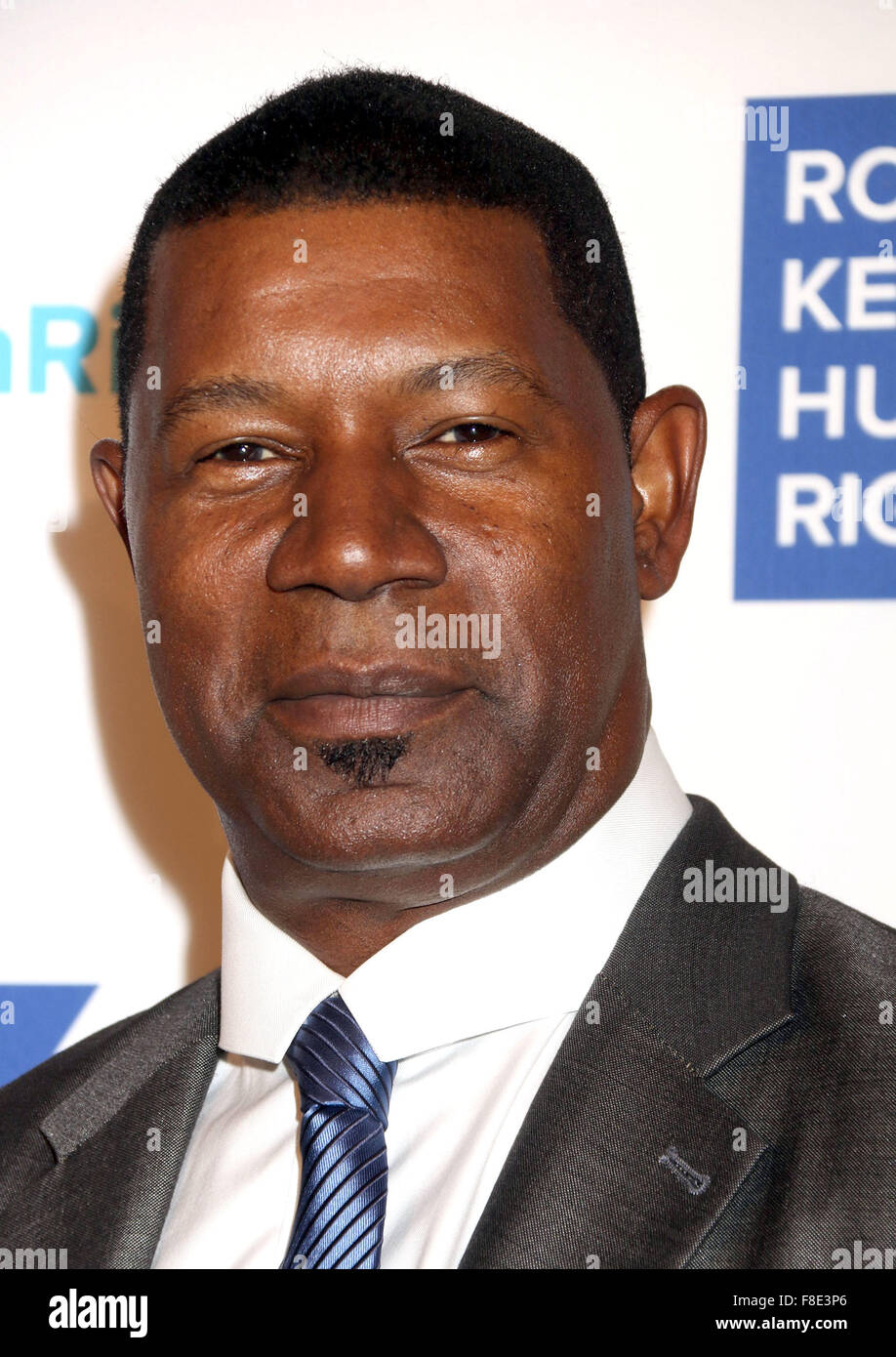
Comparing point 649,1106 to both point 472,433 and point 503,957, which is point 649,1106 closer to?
point 503,957

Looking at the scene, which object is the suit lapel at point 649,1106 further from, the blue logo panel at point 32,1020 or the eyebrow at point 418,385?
the blue logo panel at point 32,1020

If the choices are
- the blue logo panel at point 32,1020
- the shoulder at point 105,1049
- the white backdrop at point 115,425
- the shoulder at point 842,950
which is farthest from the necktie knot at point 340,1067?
the blue logo panel at point 32,1020

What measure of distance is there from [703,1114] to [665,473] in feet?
2.82

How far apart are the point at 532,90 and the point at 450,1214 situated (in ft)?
6.32

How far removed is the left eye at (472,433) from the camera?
190 cm

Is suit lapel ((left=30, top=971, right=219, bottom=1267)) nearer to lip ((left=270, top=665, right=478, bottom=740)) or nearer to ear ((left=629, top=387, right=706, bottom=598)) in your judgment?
lip ((left=270, top=665, right=478, bottom=740))

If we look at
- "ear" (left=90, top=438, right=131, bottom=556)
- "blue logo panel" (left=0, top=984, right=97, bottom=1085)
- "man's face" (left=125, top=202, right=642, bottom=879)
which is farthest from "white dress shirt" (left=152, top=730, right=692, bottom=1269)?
"blue logo panel" (left=0, top=984, right=97, bottom=1085)

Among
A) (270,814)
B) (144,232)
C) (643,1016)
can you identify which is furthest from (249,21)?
(643,1016)

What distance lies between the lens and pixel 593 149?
9.38ft

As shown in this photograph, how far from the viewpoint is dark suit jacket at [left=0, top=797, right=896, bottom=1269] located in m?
1.62

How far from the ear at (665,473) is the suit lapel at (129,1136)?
2.75 ft

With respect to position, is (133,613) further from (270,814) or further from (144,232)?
(270,814)

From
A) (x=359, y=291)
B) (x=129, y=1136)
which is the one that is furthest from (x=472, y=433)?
(x=129, y=1136)
